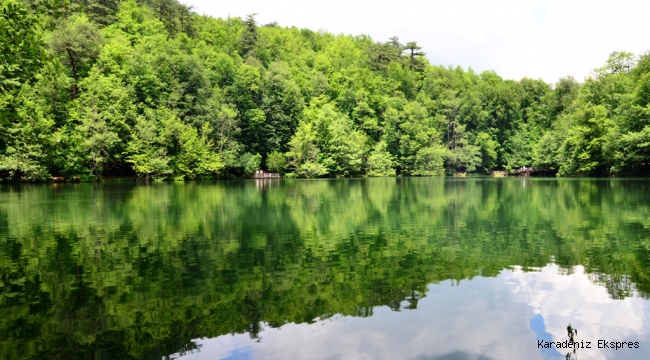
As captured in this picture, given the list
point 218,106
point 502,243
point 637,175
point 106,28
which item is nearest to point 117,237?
point 502,243

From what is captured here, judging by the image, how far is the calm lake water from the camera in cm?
614

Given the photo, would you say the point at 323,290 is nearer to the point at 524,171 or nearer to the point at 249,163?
the point at 249,163

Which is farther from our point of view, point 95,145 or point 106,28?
point 106,28

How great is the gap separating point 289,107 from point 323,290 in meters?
72.2

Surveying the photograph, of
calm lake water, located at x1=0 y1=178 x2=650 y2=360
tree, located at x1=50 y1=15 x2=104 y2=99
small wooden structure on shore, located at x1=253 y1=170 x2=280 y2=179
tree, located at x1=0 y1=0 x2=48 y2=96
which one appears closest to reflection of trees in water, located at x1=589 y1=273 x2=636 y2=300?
calm lake water, located at x1=0 y1=178 x2=650 y2=360

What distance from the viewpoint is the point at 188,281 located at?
904 cm

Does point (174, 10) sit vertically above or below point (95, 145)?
above

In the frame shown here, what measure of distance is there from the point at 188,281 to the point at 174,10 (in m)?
97.1

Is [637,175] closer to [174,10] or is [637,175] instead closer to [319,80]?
[319,80]

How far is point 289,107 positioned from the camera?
3103 inches

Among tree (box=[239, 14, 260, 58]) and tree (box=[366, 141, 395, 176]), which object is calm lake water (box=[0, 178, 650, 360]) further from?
tree (box=[239, 14, 260, 58])

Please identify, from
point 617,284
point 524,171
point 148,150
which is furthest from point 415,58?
point 617,284

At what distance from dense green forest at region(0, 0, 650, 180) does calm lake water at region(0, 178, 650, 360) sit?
977 inches

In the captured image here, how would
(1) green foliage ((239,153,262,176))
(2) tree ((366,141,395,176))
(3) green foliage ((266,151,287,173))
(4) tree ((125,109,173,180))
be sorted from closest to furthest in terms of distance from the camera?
1. (4) tree ((125,109,173,180))
2. (1) green foliage ((239,153,262,176))
3. (3) green foliage ((266,151,287,173))
4. (2) tree ((366,141,395,176))
